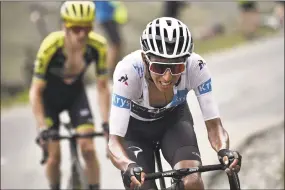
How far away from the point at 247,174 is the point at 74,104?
2.21m

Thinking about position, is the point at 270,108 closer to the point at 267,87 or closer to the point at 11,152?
the point at 267,87

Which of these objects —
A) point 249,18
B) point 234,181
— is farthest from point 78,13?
point 249,18

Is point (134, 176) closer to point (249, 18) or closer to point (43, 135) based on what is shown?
point (43, 135)

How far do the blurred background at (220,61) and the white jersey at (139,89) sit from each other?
2.74 meters

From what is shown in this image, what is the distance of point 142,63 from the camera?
4.35 metres

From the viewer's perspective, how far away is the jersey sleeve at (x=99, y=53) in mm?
6137

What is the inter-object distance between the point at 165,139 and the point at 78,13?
5.91ft

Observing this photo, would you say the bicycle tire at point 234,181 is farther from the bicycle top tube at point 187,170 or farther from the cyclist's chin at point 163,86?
the cyclist's chin at point 163,86

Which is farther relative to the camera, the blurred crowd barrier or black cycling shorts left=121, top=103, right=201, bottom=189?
the blurred crowd barrier

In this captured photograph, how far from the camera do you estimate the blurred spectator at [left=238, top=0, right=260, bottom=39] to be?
14344 millimetres

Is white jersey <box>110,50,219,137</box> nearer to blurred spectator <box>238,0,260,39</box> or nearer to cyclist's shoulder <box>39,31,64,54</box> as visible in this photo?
cyclist's shoulder <box>39,31,64,54</box>

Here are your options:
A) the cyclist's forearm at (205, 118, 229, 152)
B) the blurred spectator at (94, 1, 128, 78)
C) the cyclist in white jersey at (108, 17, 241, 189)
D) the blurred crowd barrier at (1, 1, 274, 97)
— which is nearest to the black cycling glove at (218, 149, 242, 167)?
the cyclist in white jersey at (108, 17, 241, 189)

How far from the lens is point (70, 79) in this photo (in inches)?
250

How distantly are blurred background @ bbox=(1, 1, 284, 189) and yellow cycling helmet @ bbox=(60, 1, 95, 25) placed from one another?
2383 millimetres
